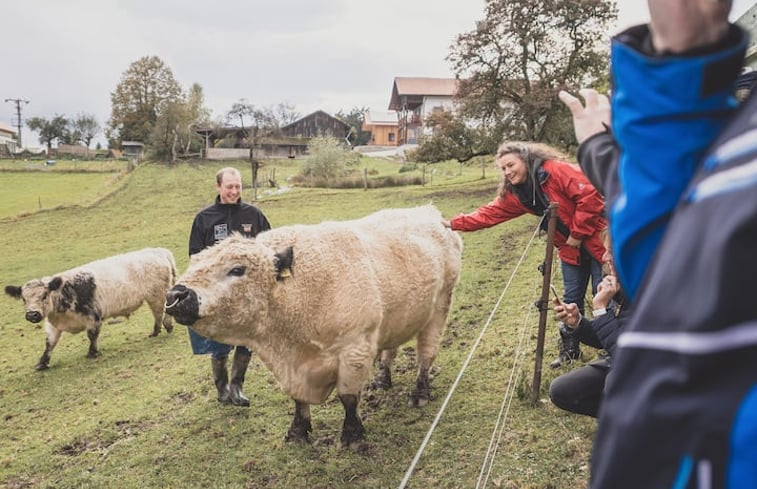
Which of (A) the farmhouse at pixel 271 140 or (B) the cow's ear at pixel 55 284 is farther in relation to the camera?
(A) the farmhouse at pixel 271 140

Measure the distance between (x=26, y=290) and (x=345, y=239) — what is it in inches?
285

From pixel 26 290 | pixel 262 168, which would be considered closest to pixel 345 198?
pixel 26 290

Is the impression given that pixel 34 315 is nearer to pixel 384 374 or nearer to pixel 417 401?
pixel 384 374

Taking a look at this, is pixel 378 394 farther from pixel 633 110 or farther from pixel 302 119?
pixel 302 119

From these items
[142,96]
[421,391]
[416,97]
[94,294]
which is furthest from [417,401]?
[142,96]

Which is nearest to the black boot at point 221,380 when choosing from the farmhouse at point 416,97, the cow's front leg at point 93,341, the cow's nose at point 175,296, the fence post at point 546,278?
the cow's nose at point 175,296

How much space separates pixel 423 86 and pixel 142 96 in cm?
3932

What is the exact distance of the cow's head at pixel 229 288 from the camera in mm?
4070

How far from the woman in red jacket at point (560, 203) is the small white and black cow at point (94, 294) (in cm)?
751

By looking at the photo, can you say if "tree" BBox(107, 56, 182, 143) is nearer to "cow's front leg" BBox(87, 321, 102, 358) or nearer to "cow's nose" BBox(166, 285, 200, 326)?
"cow's front leg" BBox(87, 321, 102, 358)

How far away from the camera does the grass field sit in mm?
4480

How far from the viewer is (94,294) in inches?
382

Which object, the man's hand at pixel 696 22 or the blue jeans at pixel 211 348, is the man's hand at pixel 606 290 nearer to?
the man's hand at pixel 696 22

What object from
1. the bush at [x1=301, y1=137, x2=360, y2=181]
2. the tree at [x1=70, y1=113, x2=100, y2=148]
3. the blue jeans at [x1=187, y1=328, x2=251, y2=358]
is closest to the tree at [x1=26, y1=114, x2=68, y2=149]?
the tree at [x1=70, y1=113, x2=100, y2=148]
